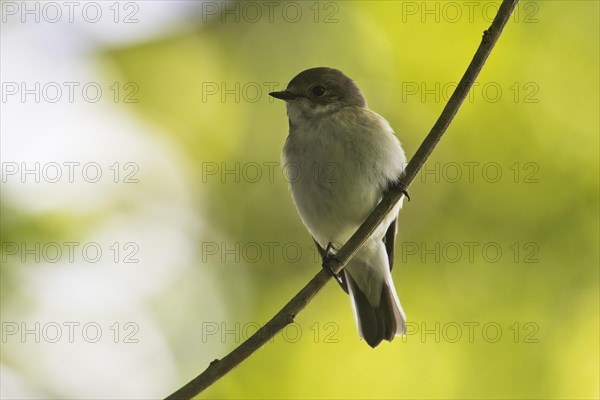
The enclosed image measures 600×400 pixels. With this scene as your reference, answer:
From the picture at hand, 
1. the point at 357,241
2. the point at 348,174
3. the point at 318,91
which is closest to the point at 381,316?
the point at 348,174

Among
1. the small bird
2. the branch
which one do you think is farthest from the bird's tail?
the branch

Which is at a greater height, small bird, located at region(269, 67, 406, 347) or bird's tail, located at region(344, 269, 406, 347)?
small bird, located at region(269, 67, 406, 347)

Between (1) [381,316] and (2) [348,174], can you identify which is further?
(1) [381,316]

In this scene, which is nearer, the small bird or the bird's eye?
the small bird

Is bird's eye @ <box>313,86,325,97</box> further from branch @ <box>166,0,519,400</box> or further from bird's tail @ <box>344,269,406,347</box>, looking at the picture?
branch @ <box>166,0,519,400</box>

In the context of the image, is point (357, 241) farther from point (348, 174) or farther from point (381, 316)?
point (381, 316)

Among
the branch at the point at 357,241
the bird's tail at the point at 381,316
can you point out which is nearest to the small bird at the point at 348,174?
the bird's tail at the point at 381,316
